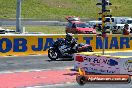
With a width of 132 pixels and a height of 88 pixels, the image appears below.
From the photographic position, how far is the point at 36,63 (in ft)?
77.1

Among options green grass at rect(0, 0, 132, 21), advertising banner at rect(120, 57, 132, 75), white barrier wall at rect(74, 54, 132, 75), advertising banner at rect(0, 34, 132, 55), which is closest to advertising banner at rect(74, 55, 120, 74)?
white barrier wall at rect(74, 54, 132, 75)

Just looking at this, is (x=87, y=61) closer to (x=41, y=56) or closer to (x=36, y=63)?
(x=36, y=63)

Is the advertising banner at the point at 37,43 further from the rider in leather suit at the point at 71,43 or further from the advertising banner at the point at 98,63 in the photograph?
the advertising banner at the point at 98,63

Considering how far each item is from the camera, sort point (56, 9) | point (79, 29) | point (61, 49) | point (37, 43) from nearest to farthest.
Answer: point (61, 49) → point (37, 43) → point (79, 29) → point (56, 9)

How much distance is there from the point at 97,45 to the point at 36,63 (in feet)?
26.8

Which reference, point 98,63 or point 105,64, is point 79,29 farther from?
point 105,64

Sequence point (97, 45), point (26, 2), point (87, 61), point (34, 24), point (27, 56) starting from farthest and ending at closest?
point (26, 2)
point (34, 24)
point (97, 45)
point (27, 56)
point (87, 61)

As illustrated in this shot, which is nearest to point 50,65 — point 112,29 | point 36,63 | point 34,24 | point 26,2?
point 36,63

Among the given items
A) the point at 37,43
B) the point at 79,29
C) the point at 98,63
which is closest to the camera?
the point at 98,63

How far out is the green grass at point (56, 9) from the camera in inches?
3051

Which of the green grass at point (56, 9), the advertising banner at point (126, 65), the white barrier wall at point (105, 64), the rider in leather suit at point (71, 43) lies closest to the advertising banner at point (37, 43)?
the rider in leather suit at point (71, 43)

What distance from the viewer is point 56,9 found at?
8138 centimetres

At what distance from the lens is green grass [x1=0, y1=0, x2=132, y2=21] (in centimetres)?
7750

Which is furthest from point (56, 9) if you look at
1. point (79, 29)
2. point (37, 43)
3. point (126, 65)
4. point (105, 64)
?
point (126, 65)
